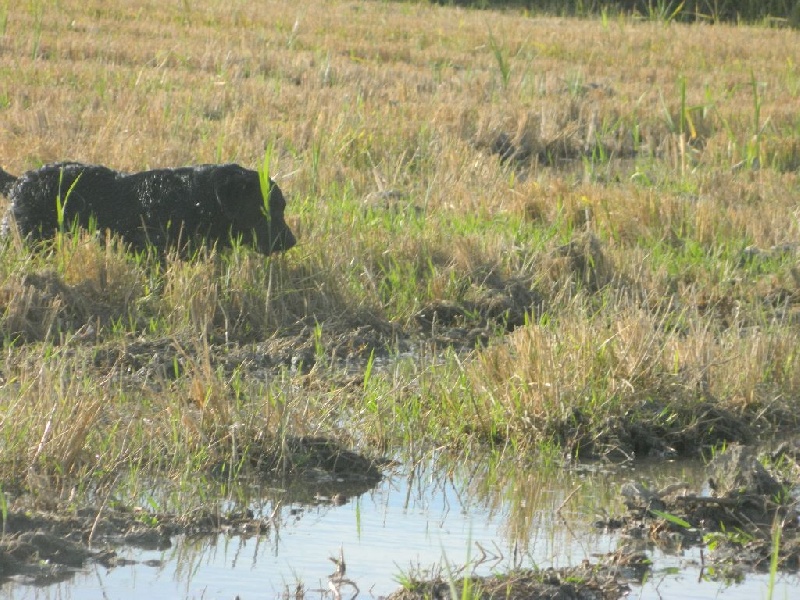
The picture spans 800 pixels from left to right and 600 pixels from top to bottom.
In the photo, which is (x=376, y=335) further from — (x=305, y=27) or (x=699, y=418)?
(x=305, y=27)

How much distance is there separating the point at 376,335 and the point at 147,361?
43.3 inches

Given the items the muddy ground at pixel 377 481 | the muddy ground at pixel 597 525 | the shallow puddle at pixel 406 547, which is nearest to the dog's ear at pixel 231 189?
the muddy ground at pixel 377 481

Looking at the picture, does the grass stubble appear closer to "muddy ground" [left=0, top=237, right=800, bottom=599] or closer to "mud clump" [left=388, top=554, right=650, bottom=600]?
"muddy ground" [left=0, top=237, right=800, bottom=599]

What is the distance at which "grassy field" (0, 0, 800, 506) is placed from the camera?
445 centimetres

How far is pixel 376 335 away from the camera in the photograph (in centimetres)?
586

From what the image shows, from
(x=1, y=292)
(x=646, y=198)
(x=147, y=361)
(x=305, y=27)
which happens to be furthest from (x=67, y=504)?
(x=305, y=27)

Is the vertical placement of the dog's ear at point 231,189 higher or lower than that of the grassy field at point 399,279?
higher

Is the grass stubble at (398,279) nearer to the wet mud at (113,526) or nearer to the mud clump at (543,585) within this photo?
the wet mud at (113,526)

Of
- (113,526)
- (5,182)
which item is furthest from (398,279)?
(113,526)

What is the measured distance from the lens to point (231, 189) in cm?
618

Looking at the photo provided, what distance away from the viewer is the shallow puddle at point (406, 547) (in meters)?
3.25

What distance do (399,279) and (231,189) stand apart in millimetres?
897

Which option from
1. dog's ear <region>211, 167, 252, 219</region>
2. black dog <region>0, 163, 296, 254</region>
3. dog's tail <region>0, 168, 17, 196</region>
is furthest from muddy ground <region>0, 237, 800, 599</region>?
dog's tail <region>0, 168, 17, 196</region>

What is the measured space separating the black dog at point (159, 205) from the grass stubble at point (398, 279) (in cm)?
15
